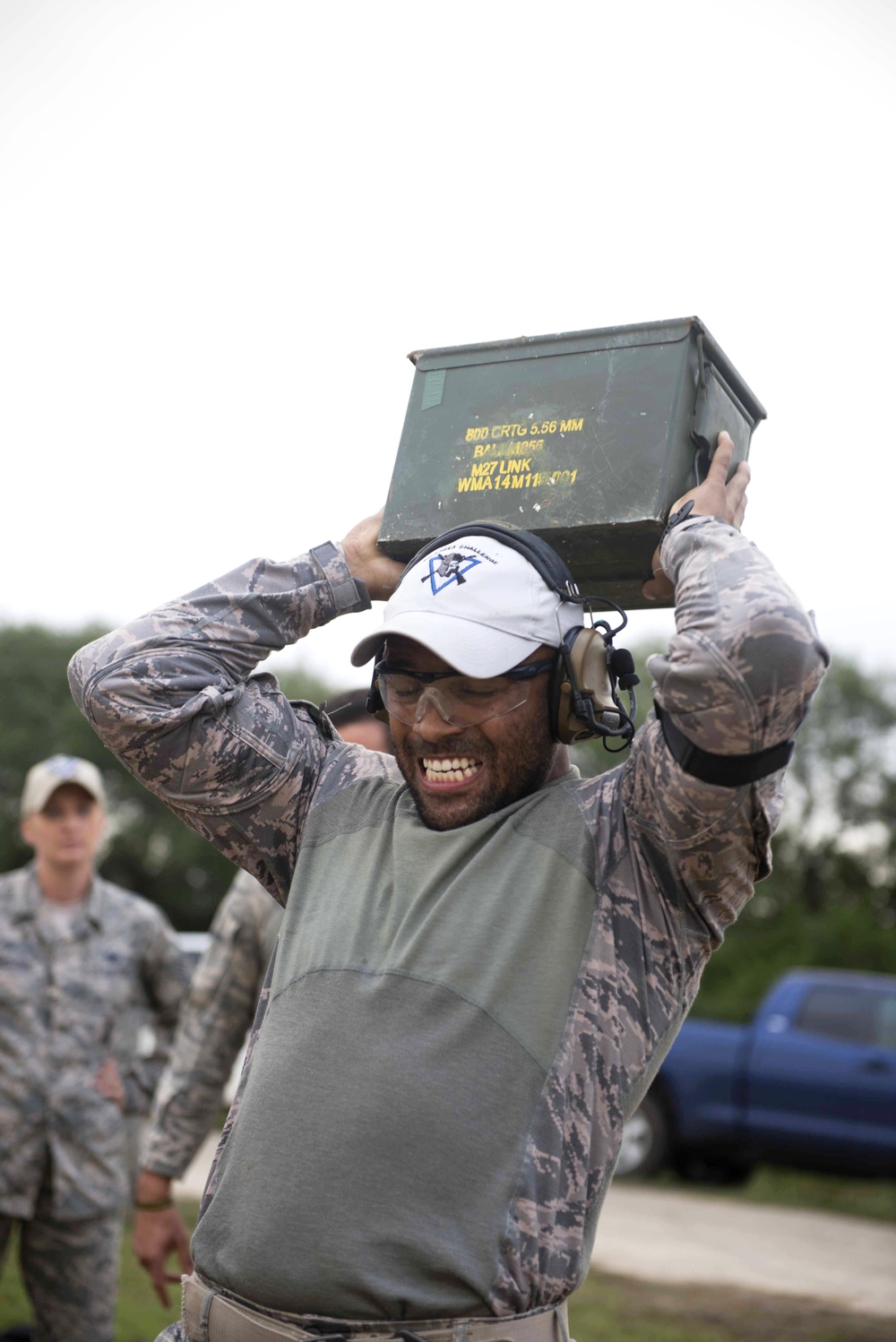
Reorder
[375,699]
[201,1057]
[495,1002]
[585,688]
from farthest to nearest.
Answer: [201,1057]
[375,699]
[585,688]
[495,1002]

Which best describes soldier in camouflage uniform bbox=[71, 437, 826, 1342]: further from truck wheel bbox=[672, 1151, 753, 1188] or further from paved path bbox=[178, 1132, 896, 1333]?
truck wheel bbox=[672, 1151, 753, 1188]

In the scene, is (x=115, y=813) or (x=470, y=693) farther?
(x=115, y=813)

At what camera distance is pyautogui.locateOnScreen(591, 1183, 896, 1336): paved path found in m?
8.29

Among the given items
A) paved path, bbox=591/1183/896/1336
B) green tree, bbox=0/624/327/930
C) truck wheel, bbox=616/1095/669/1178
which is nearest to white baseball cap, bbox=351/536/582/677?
paved path, bbox=591/1183/896/1336

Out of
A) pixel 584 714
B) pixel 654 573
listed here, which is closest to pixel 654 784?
pixel 584 714

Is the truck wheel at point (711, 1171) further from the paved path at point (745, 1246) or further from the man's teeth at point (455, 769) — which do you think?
the man's teeth at point (455, 769)

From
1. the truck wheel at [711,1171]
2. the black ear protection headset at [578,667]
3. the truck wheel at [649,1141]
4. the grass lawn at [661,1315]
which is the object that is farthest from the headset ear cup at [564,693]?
the truck wheel at [711,1171]

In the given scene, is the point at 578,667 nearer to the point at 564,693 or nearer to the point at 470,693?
the point at 564,693

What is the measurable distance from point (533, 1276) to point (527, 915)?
1.96 ft

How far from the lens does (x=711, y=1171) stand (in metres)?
12.2

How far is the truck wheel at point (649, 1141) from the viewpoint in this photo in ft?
38.1

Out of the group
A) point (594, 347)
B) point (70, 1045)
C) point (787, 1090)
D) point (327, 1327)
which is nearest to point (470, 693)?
point (594, 347)

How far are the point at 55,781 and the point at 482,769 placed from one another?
3681 mm

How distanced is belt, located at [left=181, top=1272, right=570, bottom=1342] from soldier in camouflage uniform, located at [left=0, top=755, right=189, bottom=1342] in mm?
2714
